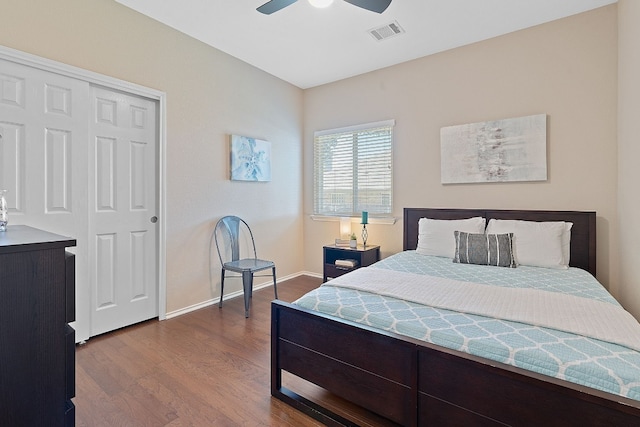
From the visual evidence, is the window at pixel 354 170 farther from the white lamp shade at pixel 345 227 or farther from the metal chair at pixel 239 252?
the metal chair at pixel 239 252

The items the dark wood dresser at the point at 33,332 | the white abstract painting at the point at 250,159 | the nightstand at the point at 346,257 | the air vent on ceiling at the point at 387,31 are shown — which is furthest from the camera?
the nightstand at the point at 346,257

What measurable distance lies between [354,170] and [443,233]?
156 centimetres

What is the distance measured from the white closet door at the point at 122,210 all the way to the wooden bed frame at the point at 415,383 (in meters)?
1.72

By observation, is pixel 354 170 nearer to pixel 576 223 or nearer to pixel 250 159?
pixel 250 159

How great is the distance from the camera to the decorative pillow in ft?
8.83

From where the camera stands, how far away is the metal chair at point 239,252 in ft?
10.4

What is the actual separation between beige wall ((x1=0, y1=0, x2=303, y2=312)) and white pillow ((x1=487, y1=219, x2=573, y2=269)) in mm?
2786

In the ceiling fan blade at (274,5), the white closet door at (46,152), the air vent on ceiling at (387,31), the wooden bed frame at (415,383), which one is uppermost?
the air vent on ceiling at (387,31)

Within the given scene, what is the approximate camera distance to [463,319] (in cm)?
153

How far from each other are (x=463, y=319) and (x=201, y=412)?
146cm

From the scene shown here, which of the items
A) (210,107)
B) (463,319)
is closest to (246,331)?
(463,319)

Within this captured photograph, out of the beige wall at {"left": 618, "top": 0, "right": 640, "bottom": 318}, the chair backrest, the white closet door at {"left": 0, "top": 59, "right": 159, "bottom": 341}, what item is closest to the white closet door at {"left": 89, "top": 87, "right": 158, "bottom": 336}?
the white closet door at {"left": 0, "top": 59, "right": 159, "bottom": 341}

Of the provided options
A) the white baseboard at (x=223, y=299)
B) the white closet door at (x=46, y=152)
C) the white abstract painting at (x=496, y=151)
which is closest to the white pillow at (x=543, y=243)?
the white abstract painting at (x=496, y=151)

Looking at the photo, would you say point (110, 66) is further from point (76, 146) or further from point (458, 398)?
point (458, 398)
